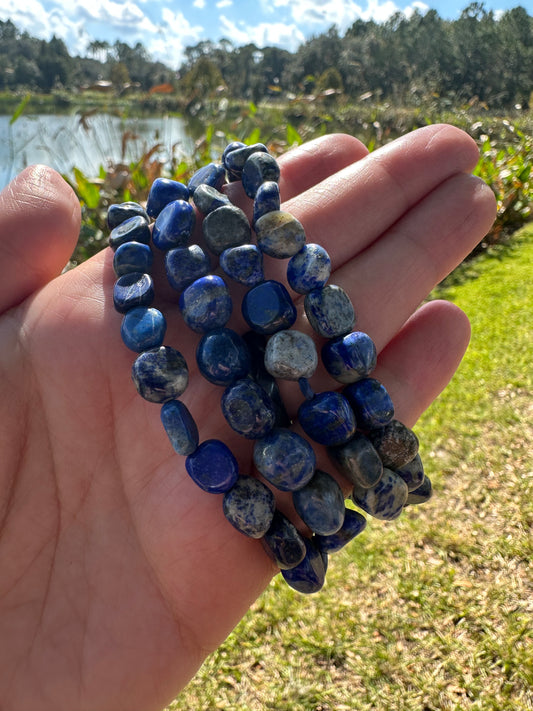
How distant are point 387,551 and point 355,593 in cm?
20

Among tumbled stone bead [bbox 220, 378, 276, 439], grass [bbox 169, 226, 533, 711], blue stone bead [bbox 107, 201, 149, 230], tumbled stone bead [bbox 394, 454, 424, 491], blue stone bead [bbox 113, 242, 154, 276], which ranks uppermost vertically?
blue stone bead [bbox 107, 201, 149, 230]

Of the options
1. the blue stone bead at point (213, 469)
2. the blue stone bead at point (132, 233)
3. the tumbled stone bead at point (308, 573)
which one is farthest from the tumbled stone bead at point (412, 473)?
the blue stone bead at point (132, 233)

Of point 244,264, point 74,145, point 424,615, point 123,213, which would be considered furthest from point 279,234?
point 74,145

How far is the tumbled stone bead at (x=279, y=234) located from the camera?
0.98 metres

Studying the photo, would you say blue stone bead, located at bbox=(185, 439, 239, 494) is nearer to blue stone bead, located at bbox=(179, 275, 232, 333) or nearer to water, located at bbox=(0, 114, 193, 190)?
blue stone bead, located at bbox=(179, 275, 232, 333)

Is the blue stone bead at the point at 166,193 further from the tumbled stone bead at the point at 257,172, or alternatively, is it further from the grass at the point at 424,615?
the grass at the point at 424,615

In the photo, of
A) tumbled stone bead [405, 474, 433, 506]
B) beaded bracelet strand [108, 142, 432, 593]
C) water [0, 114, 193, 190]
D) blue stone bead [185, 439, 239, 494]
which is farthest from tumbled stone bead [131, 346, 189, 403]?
water [0, 114, 193, 190]

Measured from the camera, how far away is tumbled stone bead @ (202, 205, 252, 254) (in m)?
1.01

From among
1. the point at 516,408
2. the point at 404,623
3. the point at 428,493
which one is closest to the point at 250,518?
the point at 428,493

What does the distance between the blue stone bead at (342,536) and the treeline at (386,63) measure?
15.2ft

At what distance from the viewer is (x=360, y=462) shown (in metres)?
0.92

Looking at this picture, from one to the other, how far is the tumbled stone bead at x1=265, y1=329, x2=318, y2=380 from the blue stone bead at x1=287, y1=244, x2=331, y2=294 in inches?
4.4

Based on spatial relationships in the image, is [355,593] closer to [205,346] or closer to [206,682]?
[206,682]

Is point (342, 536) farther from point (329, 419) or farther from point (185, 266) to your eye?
point (185, 266)
